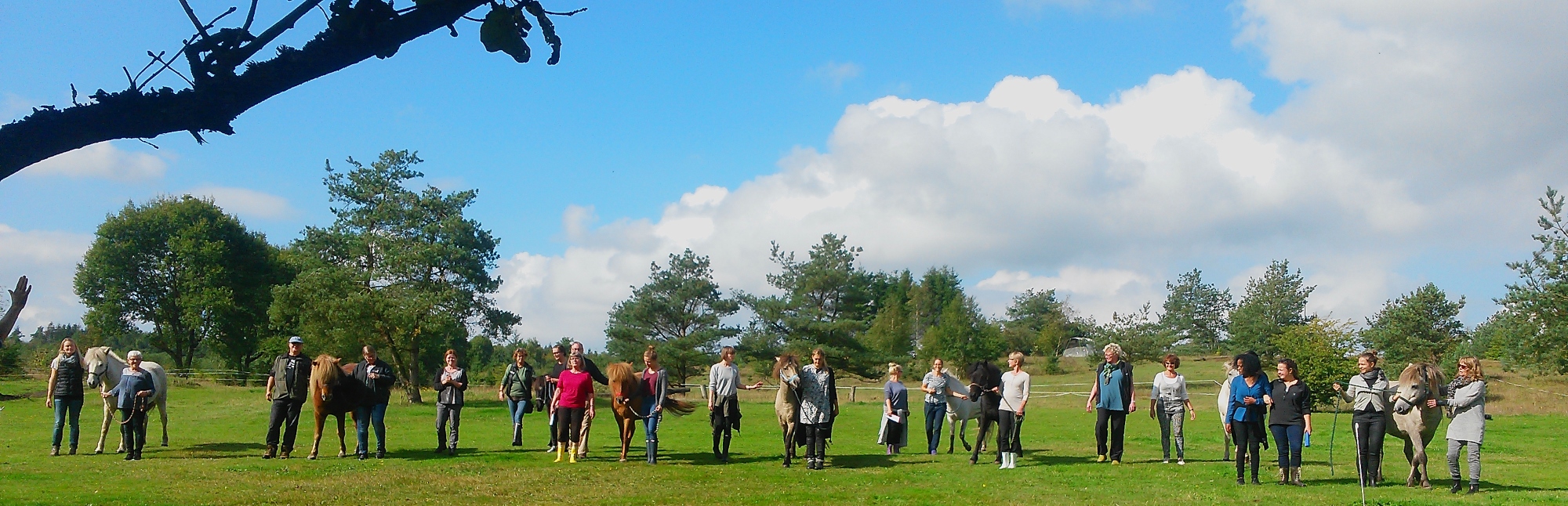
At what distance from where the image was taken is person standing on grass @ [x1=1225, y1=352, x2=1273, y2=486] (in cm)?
1235

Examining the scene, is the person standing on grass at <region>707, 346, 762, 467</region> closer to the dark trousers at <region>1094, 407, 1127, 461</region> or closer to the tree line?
the dark trousers at <region>1094, 407, 1127, 461</region>

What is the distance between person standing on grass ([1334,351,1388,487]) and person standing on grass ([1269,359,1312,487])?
1.45ft

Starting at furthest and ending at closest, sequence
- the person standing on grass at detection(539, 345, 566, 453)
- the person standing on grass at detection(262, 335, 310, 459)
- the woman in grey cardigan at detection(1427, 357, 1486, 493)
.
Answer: the person standing on grass at detection(539, 345, 566, 453)
the person standing on grass at detection(262, 335, 310, 459)
the woman in grey cardigan at detection(1427, 357, 1486, 493)

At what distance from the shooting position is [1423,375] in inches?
472

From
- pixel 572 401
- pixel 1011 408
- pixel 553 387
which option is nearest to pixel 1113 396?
pixel 1011 408

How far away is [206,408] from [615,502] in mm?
24474

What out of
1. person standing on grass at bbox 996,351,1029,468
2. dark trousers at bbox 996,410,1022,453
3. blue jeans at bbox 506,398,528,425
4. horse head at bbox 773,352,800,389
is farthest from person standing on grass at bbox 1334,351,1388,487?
blue jeans at bbox 506,398,528,425

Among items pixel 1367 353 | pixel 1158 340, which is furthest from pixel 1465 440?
pixel 1158 340

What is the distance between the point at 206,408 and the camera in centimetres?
3003

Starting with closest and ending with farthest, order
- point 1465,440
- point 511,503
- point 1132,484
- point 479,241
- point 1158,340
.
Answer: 1. point 511,503
2. point 1465,440
3. point 1132,484
4. point 479,241
5. point 1158,340

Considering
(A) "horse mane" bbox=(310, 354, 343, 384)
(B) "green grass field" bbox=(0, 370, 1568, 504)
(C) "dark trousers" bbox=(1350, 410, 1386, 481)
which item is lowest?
(B) "green grass field" bbox=(0, 370, 1568, 504)

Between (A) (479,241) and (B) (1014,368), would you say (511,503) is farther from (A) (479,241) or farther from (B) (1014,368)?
(A) (479,241)

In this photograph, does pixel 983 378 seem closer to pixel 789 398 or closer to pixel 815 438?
pixel 815 438

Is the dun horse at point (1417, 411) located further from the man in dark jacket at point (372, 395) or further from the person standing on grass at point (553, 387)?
the man in dark jacket at point (372, 395)
